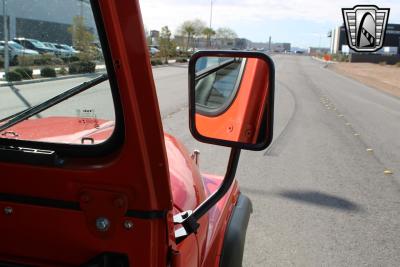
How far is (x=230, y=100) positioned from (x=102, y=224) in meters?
0.98

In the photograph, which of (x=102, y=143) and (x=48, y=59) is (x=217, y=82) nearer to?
(x=48, y=59)

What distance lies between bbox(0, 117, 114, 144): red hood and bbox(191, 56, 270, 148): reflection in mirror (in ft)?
1.43

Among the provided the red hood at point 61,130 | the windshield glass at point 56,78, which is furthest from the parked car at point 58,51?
the red hood at point 61,130

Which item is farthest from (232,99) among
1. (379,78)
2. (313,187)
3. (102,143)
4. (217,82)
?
(379,78)

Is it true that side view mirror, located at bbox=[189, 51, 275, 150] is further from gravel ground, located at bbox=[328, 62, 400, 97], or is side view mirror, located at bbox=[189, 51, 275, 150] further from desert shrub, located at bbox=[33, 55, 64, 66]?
gravel ground, located at bbox=[328, 62, 400, 97]

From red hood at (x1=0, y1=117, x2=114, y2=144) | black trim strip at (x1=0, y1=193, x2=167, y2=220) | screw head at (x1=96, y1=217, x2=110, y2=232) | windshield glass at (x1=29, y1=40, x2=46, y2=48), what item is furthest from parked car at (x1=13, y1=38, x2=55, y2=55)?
screw head at (x1=96, y1=217, x2=110, y2=232)

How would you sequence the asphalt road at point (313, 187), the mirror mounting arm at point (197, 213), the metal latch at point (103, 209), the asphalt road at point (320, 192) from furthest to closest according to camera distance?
the asphalt road at point (320, 192), the asphalt road at point (313, 187), the mirror mounting arm at point (197, 213), the metal latch at point (103, 209)

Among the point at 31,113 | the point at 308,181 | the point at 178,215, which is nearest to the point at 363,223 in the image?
the point at 308,181

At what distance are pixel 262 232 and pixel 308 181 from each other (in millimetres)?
2105

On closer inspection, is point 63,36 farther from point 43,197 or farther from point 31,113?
point 43,197

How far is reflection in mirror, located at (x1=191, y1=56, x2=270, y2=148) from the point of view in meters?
1.99

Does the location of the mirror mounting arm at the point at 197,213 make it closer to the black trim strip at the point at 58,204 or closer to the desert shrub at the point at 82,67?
the black trim strip at the point at 58,204

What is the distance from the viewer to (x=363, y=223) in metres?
4.86

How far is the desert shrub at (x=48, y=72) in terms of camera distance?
1.58 metres
